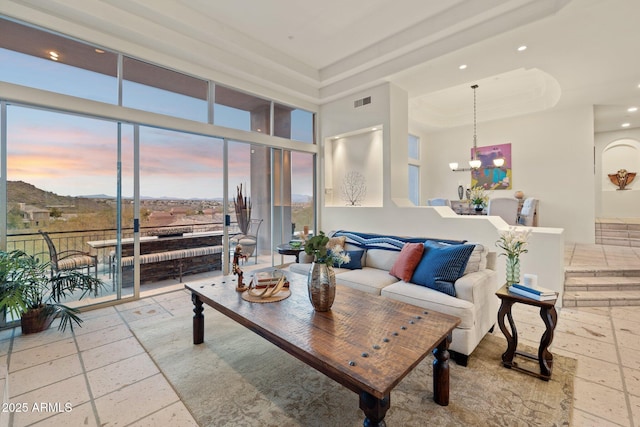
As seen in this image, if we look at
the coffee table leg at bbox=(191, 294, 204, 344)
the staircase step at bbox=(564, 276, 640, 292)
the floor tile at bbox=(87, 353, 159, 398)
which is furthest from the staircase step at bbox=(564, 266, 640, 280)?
the floor tile at bbox=(87, 353, 159, 398)

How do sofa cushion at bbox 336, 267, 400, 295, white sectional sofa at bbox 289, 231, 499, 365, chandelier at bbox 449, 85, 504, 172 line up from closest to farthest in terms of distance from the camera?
white sectional sofa at bbox 289, 231, 499, 365, sofa cushion at bbox 336, 267, 400, 295, chandelier at bbox 449, 85, 504, 172

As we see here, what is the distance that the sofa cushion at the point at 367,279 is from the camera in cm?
311

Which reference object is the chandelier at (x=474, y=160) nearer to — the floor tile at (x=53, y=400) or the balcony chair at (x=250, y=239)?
the balcony chair at (x=250, y=239)

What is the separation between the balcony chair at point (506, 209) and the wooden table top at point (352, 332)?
15.4 ft

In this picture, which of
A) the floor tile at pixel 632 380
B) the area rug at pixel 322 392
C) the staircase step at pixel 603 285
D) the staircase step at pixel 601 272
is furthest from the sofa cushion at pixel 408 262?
the staircase step at pixel 601 272

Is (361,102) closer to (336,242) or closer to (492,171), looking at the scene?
(336,242)

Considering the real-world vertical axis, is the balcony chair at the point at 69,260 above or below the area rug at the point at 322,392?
above

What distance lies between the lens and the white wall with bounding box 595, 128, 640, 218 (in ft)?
26.1

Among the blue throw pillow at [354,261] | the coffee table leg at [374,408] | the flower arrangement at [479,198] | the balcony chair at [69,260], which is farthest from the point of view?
the flower arrangement at [479,198]

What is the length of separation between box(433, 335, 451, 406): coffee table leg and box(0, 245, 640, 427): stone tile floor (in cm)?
75

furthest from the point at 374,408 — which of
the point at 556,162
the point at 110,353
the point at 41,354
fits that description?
the point at 556,162

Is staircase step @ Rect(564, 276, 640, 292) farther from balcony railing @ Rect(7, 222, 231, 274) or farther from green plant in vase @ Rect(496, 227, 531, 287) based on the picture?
balcony railing @ Rect(7, 222, 231, 274)

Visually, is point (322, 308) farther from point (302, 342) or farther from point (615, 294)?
point (615, 294)

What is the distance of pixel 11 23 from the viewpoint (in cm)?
311
